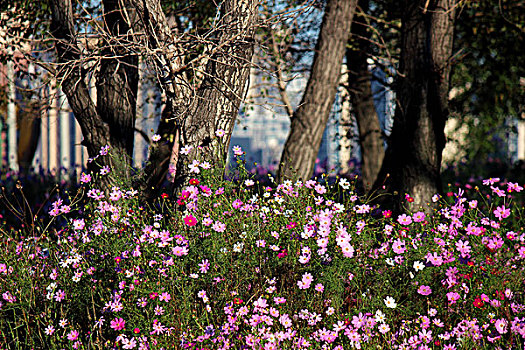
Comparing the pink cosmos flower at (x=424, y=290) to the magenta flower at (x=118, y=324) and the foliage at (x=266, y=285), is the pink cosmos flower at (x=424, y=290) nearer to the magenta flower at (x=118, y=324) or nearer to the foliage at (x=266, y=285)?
the foliage at (x=266, y=285)

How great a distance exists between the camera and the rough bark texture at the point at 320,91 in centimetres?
643

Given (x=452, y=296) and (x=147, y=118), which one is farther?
(x=147, y=118)

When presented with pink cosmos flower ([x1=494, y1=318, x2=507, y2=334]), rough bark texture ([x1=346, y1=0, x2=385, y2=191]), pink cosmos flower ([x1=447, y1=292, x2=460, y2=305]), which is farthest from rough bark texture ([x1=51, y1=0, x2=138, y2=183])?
rough bark texture ([x1=346, y1=0, x2=385, y2=191])

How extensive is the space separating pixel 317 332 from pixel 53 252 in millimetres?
2211

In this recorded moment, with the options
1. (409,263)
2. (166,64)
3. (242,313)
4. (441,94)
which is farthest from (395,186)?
(242,313)

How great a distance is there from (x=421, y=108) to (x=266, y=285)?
324 centimetres

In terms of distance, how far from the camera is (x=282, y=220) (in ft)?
12.3

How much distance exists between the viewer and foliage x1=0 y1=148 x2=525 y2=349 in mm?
3213

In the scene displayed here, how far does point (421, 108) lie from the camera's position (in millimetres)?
5926

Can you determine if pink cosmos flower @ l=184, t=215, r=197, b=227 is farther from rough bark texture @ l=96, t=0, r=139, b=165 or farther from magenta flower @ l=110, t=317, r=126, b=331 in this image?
rough bark texture @ l=96, t=0, r=139, b=165

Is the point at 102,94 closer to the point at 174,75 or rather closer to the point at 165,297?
the point at 174,75

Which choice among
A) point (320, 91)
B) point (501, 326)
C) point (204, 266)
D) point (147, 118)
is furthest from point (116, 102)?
point (501, 326)

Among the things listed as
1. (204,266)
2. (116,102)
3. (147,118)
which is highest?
(116,102)

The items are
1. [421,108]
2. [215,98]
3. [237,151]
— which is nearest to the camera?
[237,151]
